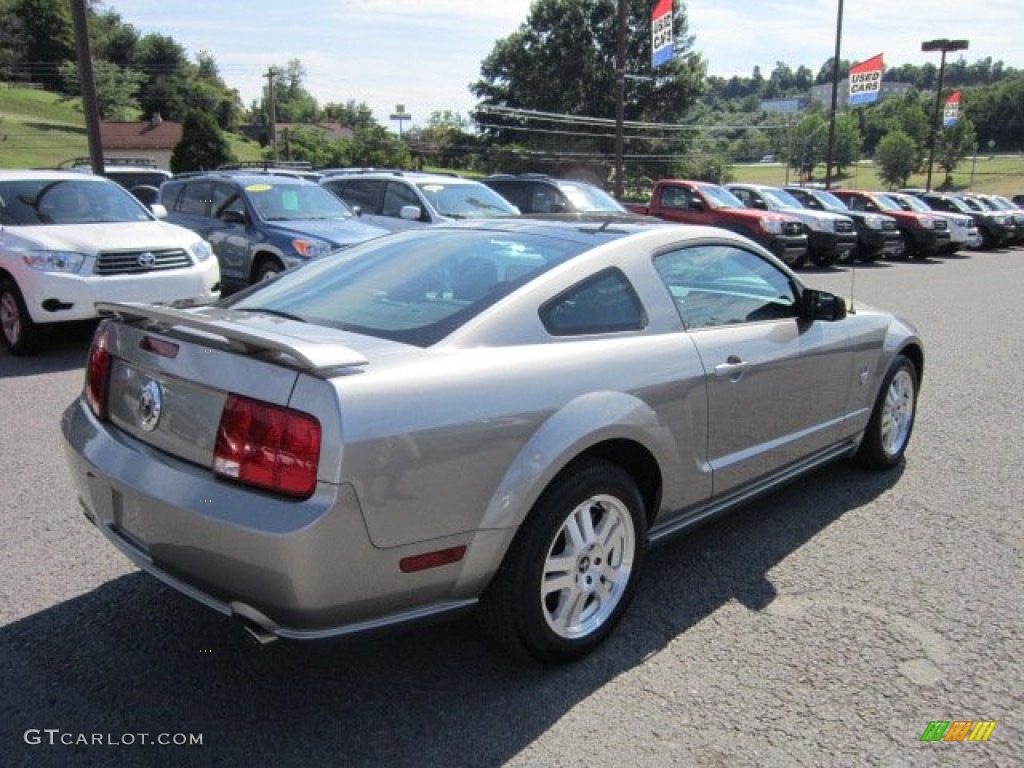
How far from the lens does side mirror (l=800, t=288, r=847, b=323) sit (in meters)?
4.08

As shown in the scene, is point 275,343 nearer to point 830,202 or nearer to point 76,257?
point 76,257

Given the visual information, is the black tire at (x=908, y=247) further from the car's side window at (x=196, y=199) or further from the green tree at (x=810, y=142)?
the green tree at (x=810, y=142)

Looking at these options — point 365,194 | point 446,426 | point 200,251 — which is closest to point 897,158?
point 365,194

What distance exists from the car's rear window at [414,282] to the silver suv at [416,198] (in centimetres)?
747

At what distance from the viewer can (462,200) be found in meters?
11.7

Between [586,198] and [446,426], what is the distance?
38.8 feet

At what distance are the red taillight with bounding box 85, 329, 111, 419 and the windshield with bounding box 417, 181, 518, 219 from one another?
849 centimetres

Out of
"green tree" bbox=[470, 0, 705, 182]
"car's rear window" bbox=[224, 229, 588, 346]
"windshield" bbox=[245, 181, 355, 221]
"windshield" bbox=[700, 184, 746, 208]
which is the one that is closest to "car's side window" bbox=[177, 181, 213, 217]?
"windshield" bbox=[245, 181, 355, 221]

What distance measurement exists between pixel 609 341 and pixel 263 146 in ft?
289

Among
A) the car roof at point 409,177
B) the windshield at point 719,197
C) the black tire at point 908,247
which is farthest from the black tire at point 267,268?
the black tire at point 908,247

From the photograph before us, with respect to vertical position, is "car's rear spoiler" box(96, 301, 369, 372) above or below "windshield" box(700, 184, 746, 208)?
below

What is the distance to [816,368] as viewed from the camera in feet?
13.4

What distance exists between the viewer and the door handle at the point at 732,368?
11.3 ft

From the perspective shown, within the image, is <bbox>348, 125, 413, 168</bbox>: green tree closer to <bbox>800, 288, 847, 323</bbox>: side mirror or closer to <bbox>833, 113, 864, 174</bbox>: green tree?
<bbox>800, 288, 847, 323</bbox>: side mirror
